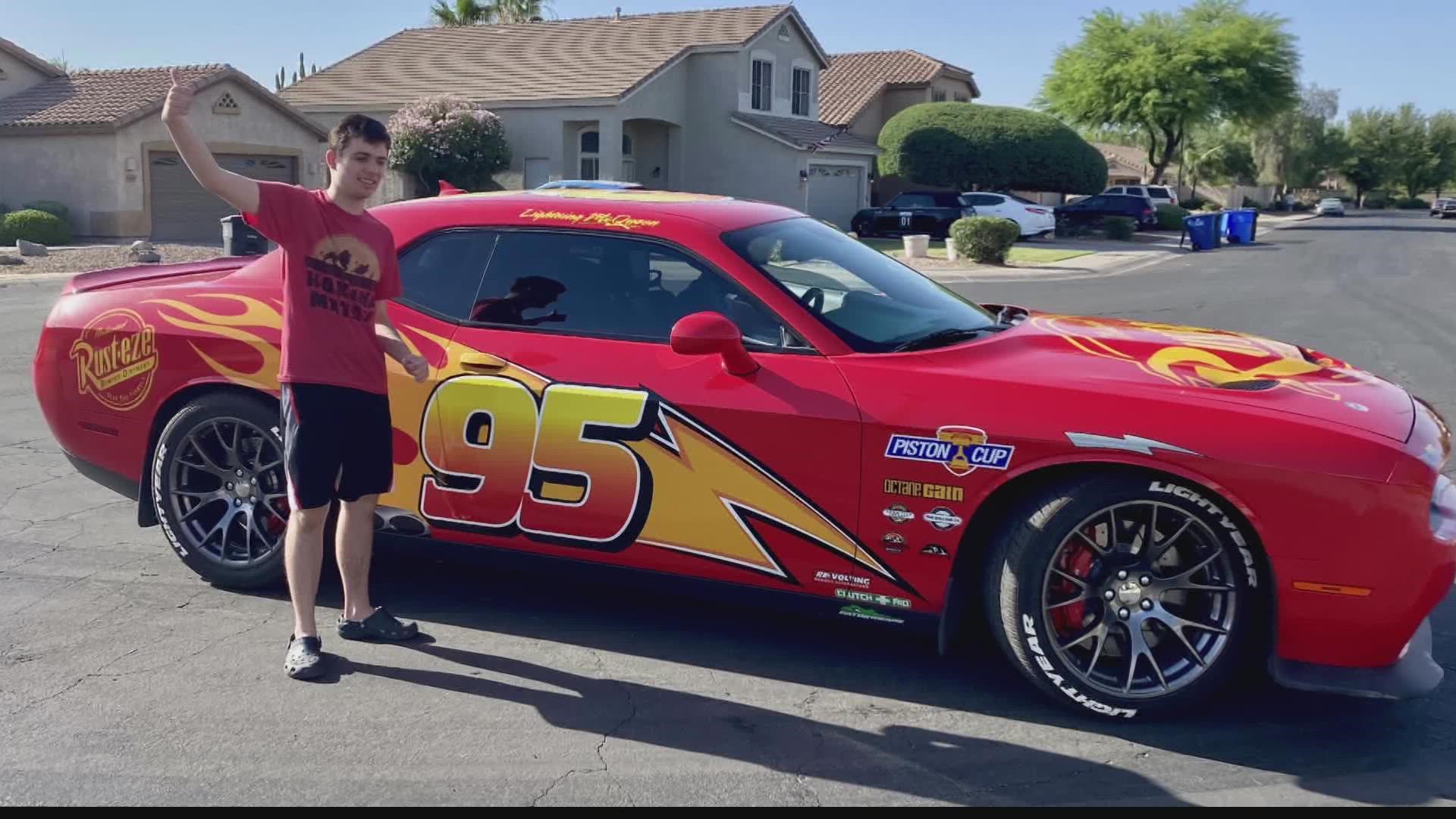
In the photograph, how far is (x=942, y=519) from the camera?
3795 millimetres

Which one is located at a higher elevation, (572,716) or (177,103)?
(177,103)

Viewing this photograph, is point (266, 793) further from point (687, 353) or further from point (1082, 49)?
point (1082, 49)

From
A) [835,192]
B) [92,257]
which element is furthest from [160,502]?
[835,192]

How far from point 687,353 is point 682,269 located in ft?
1.71

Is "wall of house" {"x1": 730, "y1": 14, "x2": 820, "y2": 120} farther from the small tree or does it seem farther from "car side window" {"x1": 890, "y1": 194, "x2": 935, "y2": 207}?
the small tree

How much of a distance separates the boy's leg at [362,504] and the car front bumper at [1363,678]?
2.93 metres

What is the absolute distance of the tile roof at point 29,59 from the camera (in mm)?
30984

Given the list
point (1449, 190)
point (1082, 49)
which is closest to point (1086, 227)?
point (1082, 49)

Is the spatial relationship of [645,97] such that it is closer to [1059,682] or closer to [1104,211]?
[1104,211]

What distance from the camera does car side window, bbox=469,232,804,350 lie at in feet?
14.0

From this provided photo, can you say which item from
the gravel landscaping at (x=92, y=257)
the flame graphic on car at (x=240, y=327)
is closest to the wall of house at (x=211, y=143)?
the gravel landscaping at (x=92, y=257)

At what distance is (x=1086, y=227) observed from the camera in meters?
40.0

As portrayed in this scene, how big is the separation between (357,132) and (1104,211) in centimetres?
3949

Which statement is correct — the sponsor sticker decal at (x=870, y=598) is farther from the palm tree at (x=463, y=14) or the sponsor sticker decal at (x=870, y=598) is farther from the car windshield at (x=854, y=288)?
the palm tree at (x=463, y=14)
